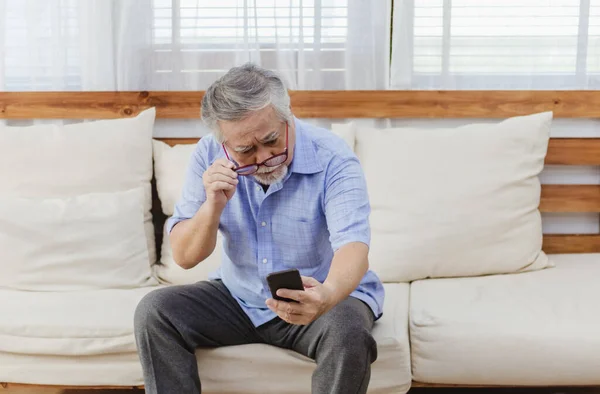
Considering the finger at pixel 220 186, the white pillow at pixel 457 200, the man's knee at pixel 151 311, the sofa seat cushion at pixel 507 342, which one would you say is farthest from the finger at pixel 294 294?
the white pillow at pixel 457 200

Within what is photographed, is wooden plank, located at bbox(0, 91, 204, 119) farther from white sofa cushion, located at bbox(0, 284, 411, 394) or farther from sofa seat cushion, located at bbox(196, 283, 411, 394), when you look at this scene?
sofa seat cushion, located at bbox(196, 283, 411, 394)

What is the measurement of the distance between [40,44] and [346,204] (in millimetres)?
1578

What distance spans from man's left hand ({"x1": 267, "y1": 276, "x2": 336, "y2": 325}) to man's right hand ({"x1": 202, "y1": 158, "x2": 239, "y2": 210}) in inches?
12.3

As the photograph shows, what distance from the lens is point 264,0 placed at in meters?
2.77

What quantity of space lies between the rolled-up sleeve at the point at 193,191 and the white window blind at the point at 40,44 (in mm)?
1061

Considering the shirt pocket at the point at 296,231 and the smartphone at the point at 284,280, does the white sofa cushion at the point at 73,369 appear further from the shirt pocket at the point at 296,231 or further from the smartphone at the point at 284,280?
the smartphone at the point at 284,280

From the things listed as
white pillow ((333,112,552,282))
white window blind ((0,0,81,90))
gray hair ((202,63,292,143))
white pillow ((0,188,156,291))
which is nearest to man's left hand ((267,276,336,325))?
gray hair ((202,63,292,143))

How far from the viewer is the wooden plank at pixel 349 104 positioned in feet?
8.87

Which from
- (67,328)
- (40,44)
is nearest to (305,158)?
(67,328)

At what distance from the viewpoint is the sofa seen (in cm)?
204

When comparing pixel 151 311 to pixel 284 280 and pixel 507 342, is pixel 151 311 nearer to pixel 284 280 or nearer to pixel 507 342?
pixel 284 280

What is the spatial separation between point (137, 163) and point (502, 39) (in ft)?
4.34

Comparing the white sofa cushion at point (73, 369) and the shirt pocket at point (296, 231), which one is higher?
the shirt pocket at point (296, 231)

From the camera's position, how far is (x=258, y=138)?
1765 mm
